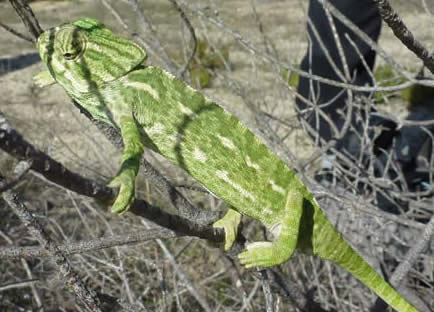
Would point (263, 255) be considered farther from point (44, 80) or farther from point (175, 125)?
point (44, 80)

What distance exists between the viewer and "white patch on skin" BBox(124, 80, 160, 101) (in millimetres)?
1046

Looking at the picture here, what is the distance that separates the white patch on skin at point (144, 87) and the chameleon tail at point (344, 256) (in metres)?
0.54

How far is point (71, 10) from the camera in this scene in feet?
31.3

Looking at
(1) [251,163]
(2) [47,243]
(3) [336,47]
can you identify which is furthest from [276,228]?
(3) [336,47]

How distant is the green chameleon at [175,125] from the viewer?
99cm

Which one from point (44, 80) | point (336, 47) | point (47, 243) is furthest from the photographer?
point (336, 47)

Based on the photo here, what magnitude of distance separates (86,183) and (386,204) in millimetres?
2725

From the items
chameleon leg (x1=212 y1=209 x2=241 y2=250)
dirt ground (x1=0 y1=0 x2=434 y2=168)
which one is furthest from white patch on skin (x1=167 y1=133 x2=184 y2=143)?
dirt ground (x1=0 y1=0 x2=434 y2=168)

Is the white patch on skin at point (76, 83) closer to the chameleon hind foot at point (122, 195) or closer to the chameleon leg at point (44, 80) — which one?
the chameleon leg at point (44, 80)

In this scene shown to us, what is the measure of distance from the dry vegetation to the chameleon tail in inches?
4.8

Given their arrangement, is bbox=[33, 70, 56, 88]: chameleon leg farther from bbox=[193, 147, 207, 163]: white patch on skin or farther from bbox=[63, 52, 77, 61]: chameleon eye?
bbox=[193, 147, 207, 163]: white patch on skin

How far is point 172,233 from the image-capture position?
2.84 feet

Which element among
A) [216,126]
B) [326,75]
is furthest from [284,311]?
[216,126]

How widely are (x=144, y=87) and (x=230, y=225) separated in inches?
15.4
